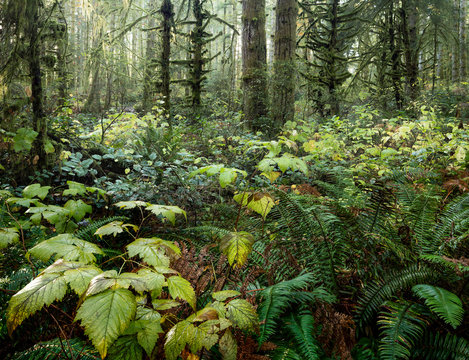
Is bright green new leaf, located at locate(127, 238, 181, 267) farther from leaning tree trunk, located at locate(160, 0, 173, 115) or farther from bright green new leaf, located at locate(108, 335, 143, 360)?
leaning tree trunk, located at locate(160, 0, 173, 115)

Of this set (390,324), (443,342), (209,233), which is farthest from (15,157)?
(443,342)

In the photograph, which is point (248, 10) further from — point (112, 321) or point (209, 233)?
point (112, 321)

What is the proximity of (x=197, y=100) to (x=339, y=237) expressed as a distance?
9.18m

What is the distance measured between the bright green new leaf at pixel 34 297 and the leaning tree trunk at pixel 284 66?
5.81 meters

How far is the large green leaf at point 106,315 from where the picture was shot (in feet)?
2.86

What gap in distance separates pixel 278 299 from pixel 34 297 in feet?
3.53

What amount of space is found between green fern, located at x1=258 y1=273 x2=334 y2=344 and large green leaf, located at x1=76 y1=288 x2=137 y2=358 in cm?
66

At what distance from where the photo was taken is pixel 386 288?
1.55 m

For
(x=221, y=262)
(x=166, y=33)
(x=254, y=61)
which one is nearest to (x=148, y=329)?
(x=221, y=262)

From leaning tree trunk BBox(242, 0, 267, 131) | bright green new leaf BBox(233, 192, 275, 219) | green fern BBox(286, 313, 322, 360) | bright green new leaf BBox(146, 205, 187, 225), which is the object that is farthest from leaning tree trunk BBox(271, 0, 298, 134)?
green fern BBox(286, 313, 322, 360)

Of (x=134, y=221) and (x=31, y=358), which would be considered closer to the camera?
(x=31, y=358)

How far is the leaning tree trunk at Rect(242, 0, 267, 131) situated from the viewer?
6.86 m

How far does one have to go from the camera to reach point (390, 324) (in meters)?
1.36

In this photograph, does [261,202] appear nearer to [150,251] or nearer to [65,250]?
[150,251]
